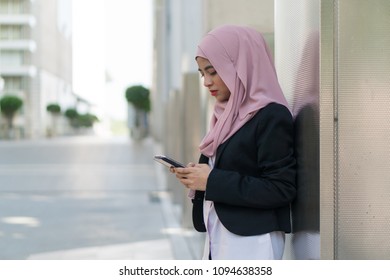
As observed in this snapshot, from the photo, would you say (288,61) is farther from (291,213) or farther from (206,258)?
(206,258)

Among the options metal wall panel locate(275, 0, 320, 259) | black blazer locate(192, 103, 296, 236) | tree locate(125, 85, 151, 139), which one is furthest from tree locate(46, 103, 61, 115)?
black blazer locate(192, 103, 296, 236)

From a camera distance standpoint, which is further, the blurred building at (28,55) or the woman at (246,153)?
the blurred building at (28,55)

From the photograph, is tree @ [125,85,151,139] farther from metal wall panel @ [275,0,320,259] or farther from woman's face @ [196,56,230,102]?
woman's face @ [196,56,230,102]

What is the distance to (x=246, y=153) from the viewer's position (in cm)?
220

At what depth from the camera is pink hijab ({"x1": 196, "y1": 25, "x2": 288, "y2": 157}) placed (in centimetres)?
221

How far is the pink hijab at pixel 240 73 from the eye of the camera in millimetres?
2205

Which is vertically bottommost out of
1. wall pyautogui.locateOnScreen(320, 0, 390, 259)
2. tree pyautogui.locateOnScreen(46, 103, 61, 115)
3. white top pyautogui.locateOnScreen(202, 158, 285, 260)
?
tree pyautogui.locateOnScreen(46, 103, 61, 115)

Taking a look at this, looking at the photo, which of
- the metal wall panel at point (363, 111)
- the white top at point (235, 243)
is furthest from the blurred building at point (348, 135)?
the white top at point (235, 243)

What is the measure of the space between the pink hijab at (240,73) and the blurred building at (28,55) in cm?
6147

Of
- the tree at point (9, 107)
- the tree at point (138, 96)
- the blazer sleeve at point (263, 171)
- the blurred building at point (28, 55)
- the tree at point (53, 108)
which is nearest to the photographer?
the blazer sleeve at point (263, 171)

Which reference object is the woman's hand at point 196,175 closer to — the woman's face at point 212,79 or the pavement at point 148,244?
the woman's face at point 212,79

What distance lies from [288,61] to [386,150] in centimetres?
71
